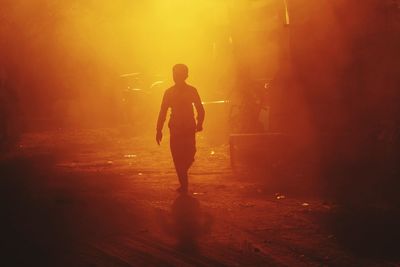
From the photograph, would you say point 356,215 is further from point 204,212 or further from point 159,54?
point 159,54

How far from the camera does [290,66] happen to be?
41.5 ft

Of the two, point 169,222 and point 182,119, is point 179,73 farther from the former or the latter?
point 169,222

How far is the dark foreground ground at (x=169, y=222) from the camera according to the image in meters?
6.02

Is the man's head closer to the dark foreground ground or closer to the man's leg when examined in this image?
the man's leg

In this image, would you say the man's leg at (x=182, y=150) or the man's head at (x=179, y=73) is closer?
the man's head at (x=179, y=73)

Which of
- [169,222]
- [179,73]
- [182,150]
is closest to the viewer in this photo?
[169,222]

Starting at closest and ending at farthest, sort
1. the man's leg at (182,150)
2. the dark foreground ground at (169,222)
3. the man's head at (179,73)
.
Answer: the dark foreground ground at (169,222) < the man's head at (179,73) < the man's leg at (182,150)

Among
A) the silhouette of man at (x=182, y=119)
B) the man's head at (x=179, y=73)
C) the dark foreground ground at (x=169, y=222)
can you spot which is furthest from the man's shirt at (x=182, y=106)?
the dark foreground ground at (x=169, y=222)

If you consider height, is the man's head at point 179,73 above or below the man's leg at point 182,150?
above

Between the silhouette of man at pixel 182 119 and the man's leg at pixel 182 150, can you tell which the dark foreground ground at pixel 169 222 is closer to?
the man's leg at pixel 182 150

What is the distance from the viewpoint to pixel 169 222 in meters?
7.40

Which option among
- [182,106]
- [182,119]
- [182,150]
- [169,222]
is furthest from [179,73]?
[169,222]

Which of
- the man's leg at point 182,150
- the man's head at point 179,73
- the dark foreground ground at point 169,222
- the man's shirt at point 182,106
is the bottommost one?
the dark foreground ground at point 169,222

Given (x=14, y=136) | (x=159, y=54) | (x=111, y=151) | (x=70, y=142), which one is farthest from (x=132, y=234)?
(x=159, y=54)
